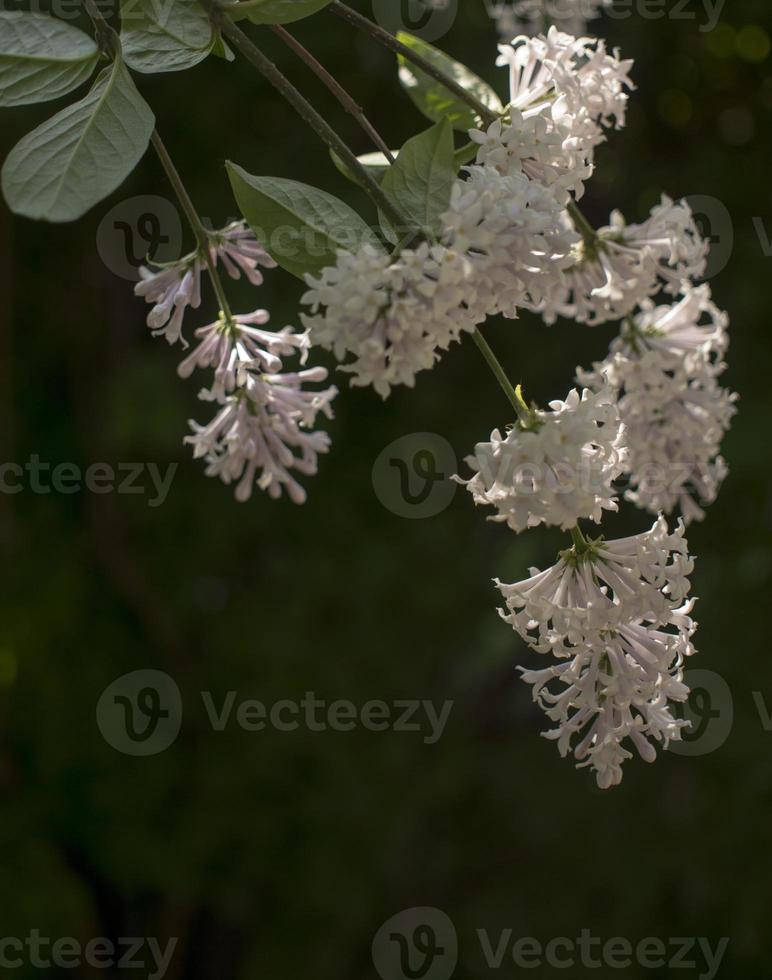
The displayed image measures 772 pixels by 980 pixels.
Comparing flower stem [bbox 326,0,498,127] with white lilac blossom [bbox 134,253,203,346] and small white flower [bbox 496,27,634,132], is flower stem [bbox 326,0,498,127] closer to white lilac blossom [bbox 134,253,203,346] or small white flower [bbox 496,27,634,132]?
small white flower [bbox 496,27,634,132]

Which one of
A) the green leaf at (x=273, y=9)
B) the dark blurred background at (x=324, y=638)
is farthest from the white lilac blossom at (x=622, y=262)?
the dark blurred background at (x=324, y=638)

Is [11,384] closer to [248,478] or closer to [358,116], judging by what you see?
[248,478]

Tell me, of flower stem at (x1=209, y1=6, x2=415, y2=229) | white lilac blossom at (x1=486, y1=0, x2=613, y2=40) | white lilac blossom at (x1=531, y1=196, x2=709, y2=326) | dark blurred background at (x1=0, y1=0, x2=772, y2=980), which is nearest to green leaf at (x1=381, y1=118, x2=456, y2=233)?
flower stem at (x1=209, y1=6, x2=415, y2=229)

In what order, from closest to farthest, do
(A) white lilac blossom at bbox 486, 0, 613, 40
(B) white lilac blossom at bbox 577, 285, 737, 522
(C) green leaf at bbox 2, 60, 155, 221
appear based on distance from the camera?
(C) green leaf at bbox 2, 60, 155, 221, (B) white lilac blossom at bbox 577, 285, 737, 522, (A) white lilac blossom at bbox 486, 0, 613, 40

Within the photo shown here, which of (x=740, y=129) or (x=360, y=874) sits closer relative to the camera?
(x=740, y=129)

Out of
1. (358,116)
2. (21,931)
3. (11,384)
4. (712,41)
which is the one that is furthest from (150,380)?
(358,116)

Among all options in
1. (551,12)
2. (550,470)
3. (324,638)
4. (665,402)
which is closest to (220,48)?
(550,470)
